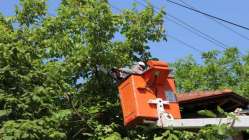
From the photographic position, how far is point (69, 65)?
12.6 meters

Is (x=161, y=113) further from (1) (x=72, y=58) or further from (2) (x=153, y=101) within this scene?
(1) (x=72, y=58)

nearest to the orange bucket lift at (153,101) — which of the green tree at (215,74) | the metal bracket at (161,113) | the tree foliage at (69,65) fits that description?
the metal bracket at (161,113)

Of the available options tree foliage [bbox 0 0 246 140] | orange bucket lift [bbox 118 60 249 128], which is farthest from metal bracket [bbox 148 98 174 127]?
tree foliage [bbox 0 0 246 140]

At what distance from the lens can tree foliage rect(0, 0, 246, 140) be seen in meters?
9.92

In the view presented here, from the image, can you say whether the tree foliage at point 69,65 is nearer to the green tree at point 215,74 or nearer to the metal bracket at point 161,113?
the metal bracket at point 161,113

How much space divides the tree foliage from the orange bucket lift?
1960 mm

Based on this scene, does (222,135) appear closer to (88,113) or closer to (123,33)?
(88,113)

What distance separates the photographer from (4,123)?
9422 mm

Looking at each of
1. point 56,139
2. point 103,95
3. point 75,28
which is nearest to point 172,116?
point 56,139

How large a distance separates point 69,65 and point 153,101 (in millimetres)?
5476

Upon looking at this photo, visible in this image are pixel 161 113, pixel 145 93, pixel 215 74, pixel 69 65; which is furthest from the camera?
pixel 215 74

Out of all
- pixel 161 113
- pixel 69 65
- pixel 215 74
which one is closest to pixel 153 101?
pixel 161 113

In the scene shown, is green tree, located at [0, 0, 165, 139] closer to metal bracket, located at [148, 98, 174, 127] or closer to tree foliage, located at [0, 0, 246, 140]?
tree foliage, located at [0, 0, 246, 140]

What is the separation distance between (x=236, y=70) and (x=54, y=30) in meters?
27.6
